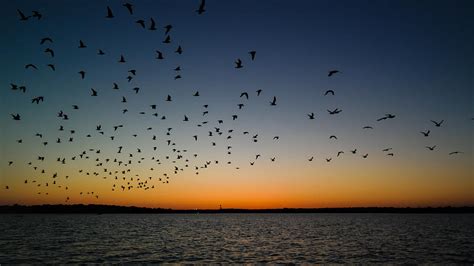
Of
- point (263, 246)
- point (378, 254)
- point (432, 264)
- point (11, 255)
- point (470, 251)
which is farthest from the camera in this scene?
point (263, 246)

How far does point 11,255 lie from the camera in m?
38.4

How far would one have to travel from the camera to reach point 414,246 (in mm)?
48906

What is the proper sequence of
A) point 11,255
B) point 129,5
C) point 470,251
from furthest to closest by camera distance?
1. point 470,251
2. point 11,255
3. point 129,5

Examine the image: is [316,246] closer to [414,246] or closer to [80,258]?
[414,246]

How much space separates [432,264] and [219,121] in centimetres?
2171

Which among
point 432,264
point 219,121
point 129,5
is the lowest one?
point 432,264

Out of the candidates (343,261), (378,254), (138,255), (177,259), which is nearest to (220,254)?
(177,259)

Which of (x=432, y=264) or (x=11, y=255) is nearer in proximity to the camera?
(x=432, y=264)

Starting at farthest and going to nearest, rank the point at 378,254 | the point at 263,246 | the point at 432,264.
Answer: the point at 263,246, the point at 378,254, the point at 432,264

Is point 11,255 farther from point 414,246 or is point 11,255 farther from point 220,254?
point 414,246

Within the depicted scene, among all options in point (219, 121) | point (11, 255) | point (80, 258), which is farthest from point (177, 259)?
point (11, 255)

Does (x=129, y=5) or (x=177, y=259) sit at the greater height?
(x=129, y=5)

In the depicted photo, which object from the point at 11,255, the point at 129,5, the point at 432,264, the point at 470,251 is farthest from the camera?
the point at 470,251

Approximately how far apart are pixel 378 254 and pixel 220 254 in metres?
15.1
